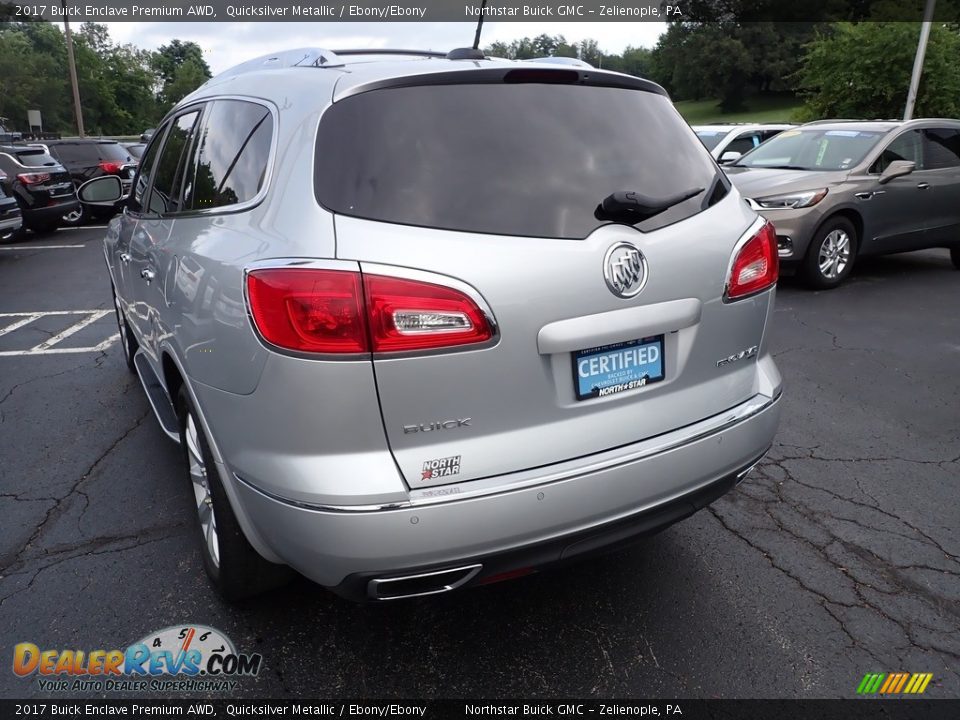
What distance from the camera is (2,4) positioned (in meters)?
67.9

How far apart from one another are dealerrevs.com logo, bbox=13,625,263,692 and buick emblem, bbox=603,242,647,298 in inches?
65.9

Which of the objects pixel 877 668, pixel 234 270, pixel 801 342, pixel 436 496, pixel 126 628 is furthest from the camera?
pixel 801 342

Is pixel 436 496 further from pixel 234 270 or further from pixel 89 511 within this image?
pixel 89 511

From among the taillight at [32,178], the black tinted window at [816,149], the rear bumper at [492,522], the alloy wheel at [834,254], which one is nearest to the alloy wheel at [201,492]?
the rear bumper at [492,522]

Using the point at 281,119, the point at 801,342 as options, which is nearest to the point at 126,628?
the point at 281,119

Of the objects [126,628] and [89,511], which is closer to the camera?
[126,628]

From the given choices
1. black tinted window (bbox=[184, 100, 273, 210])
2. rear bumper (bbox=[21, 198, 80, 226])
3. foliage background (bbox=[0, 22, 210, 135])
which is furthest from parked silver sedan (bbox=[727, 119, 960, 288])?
foliage background (bbox=[0, 22, 210, 135])

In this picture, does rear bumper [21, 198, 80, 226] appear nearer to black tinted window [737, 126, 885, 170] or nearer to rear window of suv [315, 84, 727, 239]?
black tinted window [737, 126, 885, 170]

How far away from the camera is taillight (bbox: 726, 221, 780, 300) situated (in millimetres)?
2420

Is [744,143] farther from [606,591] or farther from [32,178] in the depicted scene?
[32,178]

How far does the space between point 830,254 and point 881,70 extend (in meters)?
14.8

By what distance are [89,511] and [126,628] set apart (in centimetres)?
106

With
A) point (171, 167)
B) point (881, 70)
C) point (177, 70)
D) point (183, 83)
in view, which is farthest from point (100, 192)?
point (177, 70)

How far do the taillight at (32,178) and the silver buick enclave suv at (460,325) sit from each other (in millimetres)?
12767
